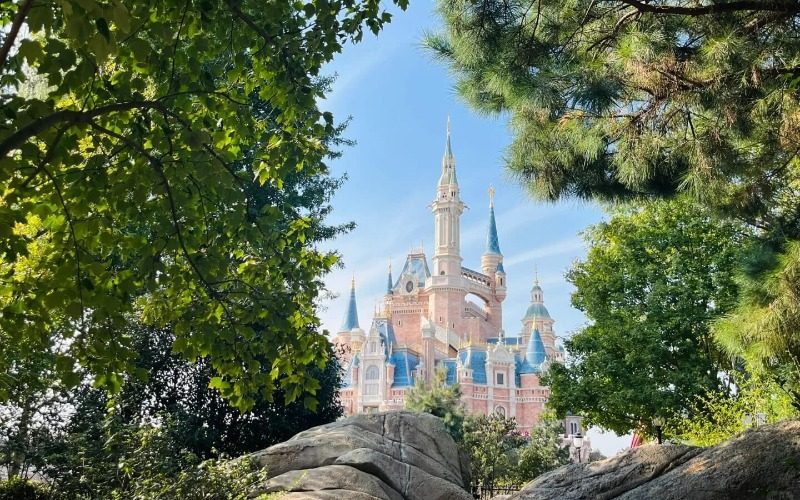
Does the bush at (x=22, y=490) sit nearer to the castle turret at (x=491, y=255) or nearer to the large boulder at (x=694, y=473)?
the large boulder at (x=694, y=473)

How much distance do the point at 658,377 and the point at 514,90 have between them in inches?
606

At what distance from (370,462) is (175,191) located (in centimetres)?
738

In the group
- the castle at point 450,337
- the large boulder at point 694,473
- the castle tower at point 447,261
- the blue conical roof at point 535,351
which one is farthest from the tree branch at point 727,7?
the castle tower at point 447,261

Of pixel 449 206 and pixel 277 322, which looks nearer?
pixel 277 322

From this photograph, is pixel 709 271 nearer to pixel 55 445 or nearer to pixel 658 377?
pixel 658 377

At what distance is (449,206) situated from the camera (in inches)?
2815

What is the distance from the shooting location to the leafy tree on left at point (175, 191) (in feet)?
14.2

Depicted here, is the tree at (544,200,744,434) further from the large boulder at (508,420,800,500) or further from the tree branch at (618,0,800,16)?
the tree branch at (618,0,800,16)

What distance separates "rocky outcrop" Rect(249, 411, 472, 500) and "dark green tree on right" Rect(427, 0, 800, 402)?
214 inches

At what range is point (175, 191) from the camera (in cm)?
503

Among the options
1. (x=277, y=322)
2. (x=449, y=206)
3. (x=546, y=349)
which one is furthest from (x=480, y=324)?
(x=277, y=322)

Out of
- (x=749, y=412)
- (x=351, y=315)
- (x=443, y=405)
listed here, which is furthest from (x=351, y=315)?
(x=749, y=412)

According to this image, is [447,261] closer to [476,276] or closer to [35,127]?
[476,276]

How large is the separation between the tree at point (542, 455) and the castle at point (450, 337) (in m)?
23.9
